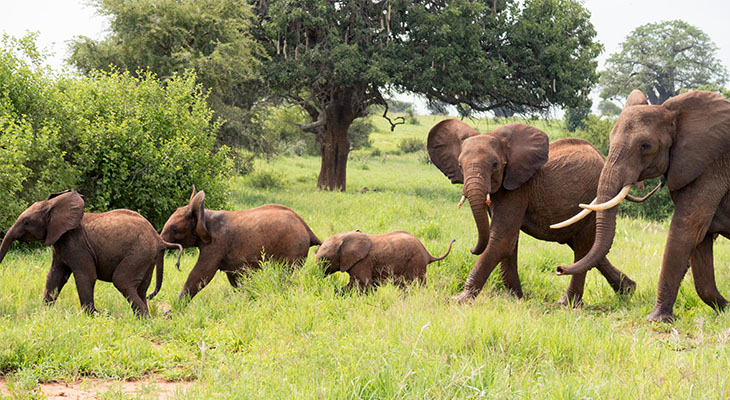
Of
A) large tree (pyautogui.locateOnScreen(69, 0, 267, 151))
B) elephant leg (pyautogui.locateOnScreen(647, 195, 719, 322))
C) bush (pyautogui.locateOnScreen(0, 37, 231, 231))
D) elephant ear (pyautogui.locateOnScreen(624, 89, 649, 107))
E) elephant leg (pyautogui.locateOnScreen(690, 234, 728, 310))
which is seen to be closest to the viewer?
elephant leg (pyautogui.locateOnScreen(647, 195, 719, 322))

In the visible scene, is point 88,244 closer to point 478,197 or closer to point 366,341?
point 366,341

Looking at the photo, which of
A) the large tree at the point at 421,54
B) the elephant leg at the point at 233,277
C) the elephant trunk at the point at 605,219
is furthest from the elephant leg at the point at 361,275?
the large tree at the point at 421,54

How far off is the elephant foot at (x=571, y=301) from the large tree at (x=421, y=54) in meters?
15.0

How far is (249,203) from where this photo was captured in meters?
18.2

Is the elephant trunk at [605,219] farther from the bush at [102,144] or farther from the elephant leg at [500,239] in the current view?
the bush at [102,144]

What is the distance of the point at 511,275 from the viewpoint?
7.51 meters

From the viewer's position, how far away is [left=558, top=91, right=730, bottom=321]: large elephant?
230 inches

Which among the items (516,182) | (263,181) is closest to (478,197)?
(516,182)

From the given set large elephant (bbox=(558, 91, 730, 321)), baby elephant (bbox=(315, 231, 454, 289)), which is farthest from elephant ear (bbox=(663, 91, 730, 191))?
baby elephant (bbox=(315, 231, 454, 289))

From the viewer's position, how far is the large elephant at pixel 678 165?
5836 millimetres

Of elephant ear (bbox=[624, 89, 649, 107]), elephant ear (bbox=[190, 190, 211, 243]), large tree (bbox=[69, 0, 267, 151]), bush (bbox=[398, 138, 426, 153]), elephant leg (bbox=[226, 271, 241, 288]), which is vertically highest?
large tree (bbox=[69, 0, 267, 151])

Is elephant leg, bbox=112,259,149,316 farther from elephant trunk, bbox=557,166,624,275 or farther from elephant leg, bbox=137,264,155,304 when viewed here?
elephant trunk, bbox=557,166,624,275

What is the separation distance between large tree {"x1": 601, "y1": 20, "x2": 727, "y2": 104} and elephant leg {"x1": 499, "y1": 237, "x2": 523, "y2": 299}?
57.7 metres

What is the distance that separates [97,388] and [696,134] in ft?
18.7
